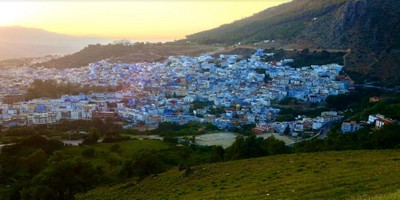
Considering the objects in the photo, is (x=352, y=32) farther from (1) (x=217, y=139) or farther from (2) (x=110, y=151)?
(2) (x=110, y=151)

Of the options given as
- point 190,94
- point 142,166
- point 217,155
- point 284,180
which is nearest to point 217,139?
point 217,155

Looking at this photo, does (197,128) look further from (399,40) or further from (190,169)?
(399,40)

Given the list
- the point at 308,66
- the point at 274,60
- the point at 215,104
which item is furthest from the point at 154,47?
the point at 215,104

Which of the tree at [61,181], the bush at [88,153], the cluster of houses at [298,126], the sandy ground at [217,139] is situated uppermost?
the tree at [61,181]

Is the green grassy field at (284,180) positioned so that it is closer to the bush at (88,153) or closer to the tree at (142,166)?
the tree at (142,166)

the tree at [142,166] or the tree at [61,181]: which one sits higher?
the tree at [61,181]

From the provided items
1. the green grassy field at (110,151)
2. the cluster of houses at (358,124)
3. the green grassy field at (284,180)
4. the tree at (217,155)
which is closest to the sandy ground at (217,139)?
the green grassy field at (110,151)

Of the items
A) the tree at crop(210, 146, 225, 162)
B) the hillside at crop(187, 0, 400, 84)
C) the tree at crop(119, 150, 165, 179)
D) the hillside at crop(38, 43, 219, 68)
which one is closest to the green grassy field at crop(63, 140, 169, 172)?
the tree at crop(119, 150, 165, 179)

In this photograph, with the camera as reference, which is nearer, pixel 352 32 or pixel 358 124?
pixel 358 124

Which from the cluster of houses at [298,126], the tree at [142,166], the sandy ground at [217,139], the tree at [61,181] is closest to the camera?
the tree at [61,181]
